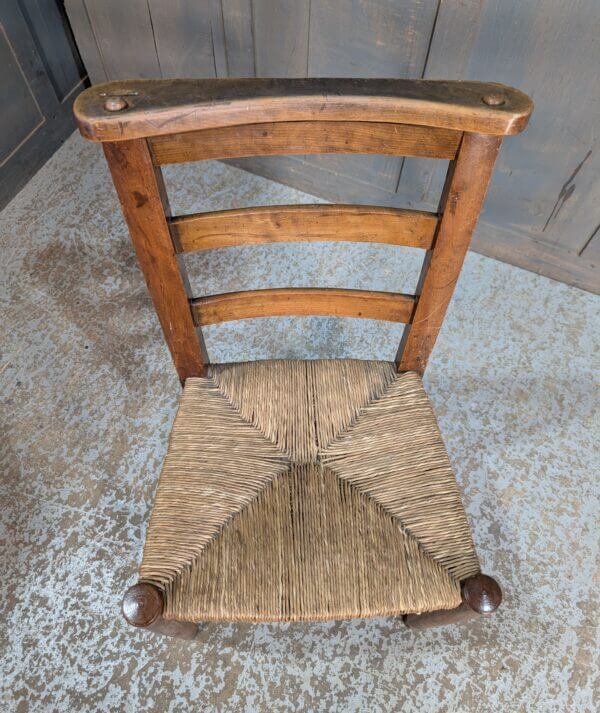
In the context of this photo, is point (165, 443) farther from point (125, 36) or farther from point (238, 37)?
point (125, 36)

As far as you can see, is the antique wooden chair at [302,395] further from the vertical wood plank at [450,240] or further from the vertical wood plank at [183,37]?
the vertical wood plank at [183,37]

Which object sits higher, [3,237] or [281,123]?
[281,123]

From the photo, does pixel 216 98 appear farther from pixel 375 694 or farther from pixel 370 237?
pixel 375 694

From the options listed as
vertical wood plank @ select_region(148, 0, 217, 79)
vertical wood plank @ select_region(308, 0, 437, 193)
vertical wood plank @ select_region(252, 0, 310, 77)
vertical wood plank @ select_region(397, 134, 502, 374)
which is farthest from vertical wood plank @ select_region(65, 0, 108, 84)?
vertical wood plank @ select_region(397, 134, 502, 374)

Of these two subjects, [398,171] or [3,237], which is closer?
[398,171]

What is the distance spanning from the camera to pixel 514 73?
1.22 metres

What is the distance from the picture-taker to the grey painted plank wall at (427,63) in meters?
1.16

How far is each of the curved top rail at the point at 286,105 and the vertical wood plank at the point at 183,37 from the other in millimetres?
1148

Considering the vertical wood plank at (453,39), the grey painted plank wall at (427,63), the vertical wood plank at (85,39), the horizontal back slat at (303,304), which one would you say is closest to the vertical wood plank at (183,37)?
the grey painted plank wall at (427,63)

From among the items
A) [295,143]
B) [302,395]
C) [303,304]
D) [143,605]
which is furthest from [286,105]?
[143,605]

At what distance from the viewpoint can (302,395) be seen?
0.93m

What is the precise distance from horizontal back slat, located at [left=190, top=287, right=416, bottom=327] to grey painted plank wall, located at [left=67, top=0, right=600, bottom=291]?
752 millimetres

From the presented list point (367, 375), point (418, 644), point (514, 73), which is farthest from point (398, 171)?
point (418, 644)

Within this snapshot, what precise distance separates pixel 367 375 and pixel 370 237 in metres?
0.29
